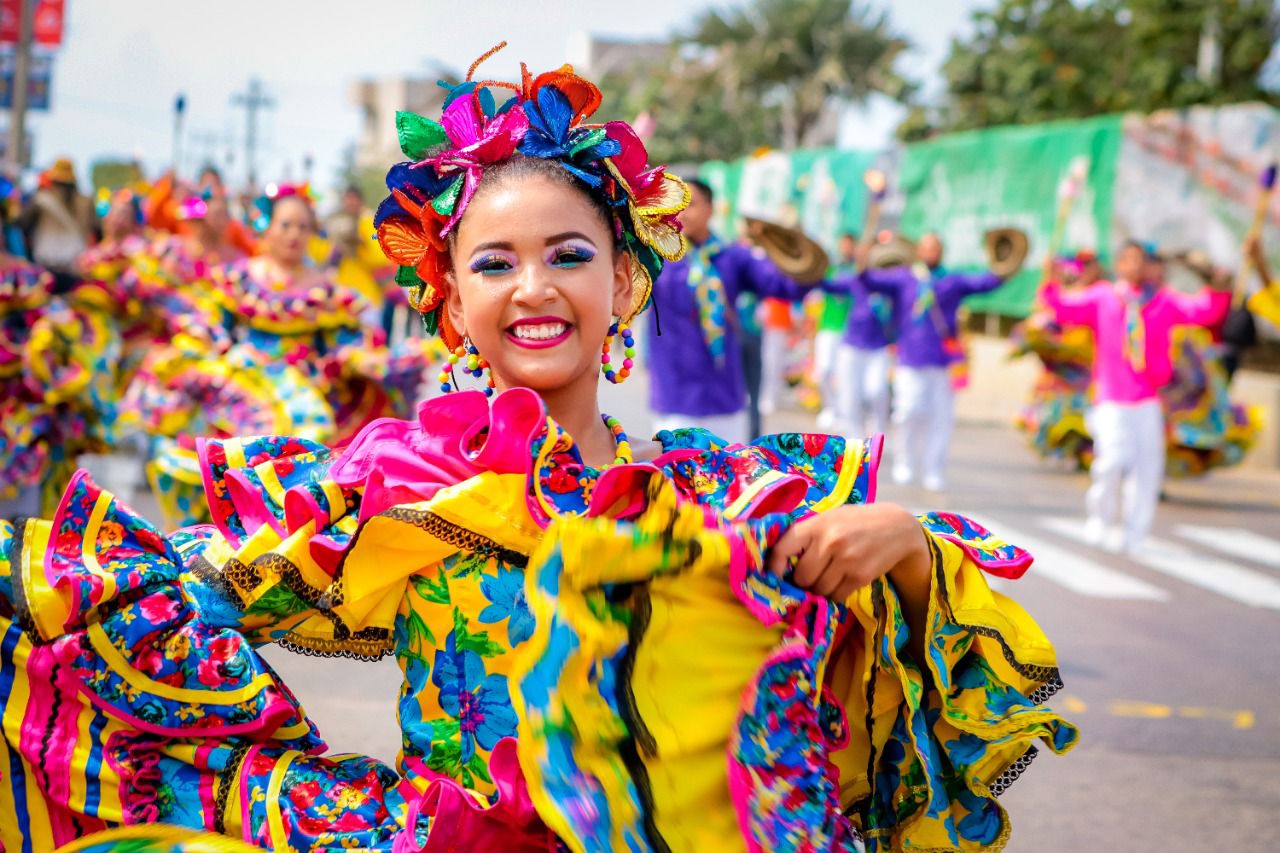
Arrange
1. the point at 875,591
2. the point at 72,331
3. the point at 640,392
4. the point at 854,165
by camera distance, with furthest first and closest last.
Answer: the point at 854,165, the point at 640,392, the point at 72,331, the point at 875,591

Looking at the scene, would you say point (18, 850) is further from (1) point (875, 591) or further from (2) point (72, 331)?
(2) point (72, 331)

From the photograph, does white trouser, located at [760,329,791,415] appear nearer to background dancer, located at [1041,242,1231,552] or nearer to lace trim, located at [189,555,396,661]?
background dancer, located at [1041,242,1231,552]

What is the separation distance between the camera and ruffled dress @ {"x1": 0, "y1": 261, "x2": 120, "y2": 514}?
724 cm

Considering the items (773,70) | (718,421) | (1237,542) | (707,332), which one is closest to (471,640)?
(707,332)

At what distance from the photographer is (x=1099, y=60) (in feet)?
77.4

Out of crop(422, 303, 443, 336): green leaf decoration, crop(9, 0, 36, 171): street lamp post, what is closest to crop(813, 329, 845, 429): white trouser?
crop(9, 0, 36, 171): street lamp post

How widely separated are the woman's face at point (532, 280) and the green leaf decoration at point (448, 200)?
3 centimetres

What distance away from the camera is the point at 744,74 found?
43125 mm

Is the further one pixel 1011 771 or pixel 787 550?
pixel 1011 771

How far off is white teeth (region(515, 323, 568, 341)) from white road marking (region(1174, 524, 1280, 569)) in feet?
28.6

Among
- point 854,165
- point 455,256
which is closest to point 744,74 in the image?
point 854,165

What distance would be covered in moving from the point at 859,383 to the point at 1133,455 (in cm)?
587

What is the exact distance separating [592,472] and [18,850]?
95cm

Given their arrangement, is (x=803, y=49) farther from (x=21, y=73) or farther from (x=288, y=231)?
(x=288, y=231)
